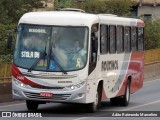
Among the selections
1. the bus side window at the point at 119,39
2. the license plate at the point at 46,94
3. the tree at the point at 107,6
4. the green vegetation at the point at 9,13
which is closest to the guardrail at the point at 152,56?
the tree at the point at 107,6

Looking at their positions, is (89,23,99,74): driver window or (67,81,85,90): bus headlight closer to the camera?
(67,81,85,90): bus headlight

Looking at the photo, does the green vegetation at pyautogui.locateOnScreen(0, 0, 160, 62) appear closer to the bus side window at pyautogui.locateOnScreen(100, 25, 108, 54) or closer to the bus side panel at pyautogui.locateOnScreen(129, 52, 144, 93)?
the bus side panel at pyautogui.locateOnScreen(129, 52, 144, 93)

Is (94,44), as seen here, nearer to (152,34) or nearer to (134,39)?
(134,39)

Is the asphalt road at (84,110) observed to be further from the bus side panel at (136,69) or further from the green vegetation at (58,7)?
the green vegetation at (58,7)

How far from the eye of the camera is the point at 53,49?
18.4 metres

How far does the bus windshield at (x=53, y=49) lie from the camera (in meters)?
18.2

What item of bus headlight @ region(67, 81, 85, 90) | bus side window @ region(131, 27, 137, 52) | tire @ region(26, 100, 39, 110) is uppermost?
bus headlight @ region(67, 81, 85, 90)

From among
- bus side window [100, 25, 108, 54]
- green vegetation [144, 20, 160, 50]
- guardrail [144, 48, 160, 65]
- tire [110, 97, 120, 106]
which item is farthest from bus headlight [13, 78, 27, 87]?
green vegetation [144, 20, 160, 50]

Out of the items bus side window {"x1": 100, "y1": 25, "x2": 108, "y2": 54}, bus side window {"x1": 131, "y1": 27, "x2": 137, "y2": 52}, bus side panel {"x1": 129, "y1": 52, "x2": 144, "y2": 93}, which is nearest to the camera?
bus side window {"x1": 100, "y1": 25, "x2": 108, "y2": 54}

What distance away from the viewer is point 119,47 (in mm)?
22062

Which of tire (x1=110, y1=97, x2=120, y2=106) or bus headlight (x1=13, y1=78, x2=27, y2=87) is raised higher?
bus headlight (x1=13, y1=78, x2=27, y2=87)

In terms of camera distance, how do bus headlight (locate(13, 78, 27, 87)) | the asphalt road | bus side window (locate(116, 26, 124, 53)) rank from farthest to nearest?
bus side window (locate(116, 26, 124, 53)), bus headlight (locate(13, 78, 27, 87)), the asphalt road

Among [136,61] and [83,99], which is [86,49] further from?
[136,61]

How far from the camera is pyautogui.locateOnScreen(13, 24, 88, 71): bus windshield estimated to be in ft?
59.9
